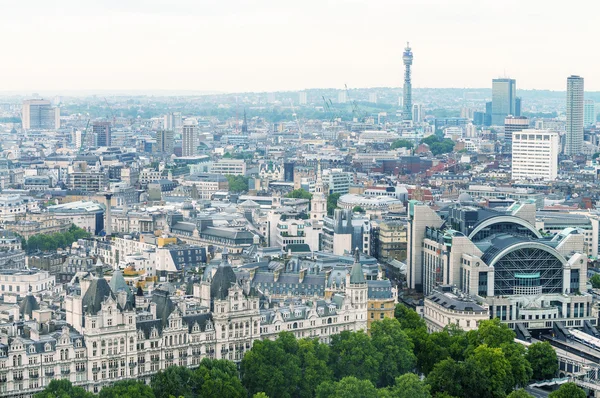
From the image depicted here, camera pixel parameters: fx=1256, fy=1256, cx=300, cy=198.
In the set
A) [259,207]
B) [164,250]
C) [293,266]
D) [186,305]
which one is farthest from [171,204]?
[186,305]

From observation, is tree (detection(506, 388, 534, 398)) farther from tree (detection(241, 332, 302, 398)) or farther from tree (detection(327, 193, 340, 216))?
tree (detection(327, 193, 340, 216))

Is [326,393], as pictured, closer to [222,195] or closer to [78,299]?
[78,299]

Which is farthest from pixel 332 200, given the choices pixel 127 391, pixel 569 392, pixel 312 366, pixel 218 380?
pixel 127 391

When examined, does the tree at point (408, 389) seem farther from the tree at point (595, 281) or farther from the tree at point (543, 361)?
the tree at point (595, 281)

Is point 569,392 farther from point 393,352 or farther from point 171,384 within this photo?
point 171,384

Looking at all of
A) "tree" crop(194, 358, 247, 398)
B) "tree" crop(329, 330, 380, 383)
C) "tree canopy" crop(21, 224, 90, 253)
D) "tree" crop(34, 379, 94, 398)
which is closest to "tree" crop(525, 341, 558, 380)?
"tree" crop(329, 330, 380, 383)

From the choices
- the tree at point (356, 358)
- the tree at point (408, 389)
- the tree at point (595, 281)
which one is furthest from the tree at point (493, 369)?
the tree at point (595, 281)
